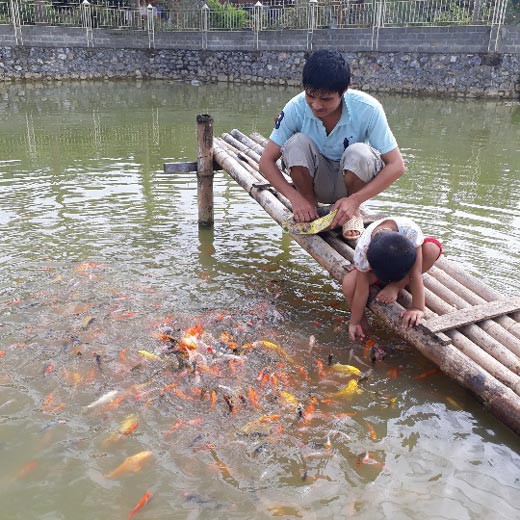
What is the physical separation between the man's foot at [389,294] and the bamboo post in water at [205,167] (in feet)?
11.3

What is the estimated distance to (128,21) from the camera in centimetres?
2742

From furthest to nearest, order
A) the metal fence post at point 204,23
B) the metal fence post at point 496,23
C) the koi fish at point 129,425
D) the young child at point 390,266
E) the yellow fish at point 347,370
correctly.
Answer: the metal fence post at point 204,23, the metal fence post at point 496,23, the yellow fish at point 347,370, the young child at point 390,266, the koi fish at point 129,425

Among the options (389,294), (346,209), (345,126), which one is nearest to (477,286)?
(389,294)

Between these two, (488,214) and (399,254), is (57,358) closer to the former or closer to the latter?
(399,254)

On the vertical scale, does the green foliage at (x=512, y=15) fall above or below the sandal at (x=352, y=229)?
above

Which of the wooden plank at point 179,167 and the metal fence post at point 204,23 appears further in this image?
the metal fence post at point 204,23

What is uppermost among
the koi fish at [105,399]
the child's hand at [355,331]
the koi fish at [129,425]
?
the child's hand at [355,331]

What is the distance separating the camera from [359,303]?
4301 mm

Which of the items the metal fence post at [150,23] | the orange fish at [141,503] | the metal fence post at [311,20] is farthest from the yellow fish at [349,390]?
the metal fence post at [150,23]

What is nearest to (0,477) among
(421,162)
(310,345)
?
(310,345)

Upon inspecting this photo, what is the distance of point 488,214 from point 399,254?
4.46 m

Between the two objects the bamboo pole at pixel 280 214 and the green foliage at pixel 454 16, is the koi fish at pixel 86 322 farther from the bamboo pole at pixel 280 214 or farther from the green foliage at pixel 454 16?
the green foliage at pixel 454 16

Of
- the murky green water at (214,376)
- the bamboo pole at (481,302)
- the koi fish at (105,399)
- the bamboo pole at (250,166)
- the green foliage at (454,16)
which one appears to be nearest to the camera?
the murky green water at (214,376)

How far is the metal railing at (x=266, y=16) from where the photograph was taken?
2088 centimetres
